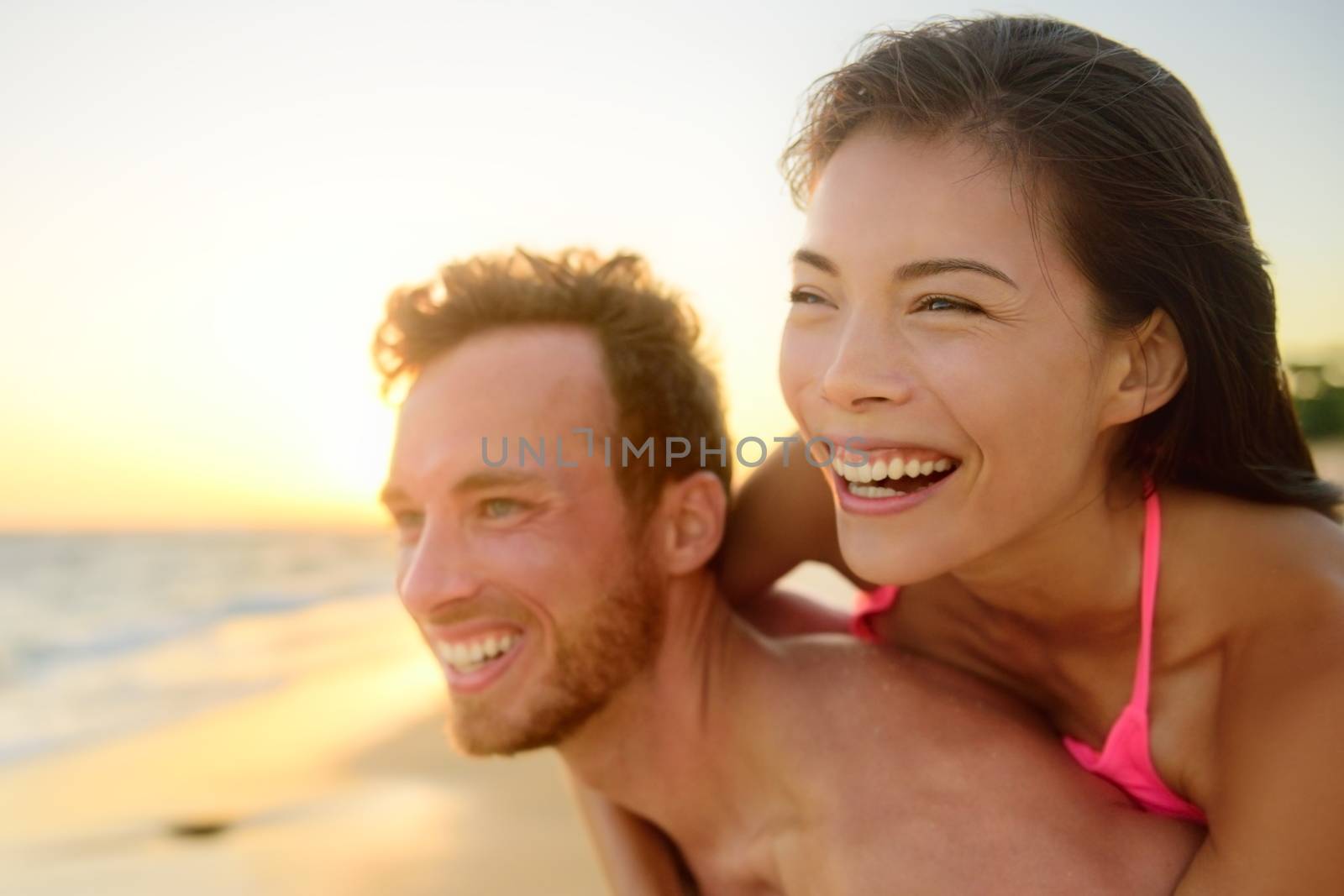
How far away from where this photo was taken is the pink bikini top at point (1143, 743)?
247 cm

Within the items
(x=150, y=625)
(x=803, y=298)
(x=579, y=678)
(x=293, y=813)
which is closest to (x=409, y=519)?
(x=579, y=678)

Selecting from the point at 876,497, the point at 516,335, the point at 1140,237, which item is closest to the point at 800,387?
the point at 876,497

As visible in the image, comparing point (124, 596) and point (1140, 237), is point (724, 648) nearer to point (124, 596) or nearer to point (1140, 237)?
point (1140, 237)

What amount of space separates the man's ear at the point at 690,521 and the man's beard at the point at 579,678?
14 centimetres

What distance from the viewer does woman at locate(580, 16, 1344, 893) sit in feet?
7.03

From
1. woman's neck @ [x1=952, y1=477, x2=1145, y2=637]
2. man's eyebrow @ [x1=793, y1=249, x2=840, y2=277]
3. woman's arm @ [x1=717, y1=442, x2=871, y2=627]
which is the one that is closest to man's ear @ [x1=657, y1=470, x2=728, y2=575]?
woman's arm @ [x1=717, y1=442, x2=871, y2=627]

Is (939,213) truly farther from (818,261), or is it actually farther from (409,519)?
(409,519)

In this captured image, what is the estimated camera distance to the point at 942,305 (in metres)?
2.18

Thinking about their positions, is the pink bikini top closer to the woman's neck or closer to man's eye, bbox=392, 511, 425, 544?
the woman's neck

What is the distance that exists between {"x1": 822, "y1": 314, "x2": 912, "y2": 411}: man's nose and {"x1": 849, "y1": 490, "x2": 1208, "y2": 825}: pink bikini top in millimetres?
753

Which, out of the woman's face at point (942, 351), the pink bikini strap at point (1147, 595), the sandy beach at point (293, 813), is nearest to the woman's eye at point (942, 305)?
the woman's face at point (942, 351)

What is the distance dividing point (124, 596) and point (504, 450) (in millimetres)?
17939

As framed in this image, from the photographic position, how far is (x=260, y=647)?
1112cm

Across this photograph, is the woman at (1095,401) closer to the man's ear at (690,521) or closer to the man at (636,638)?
the man at (636,638)
